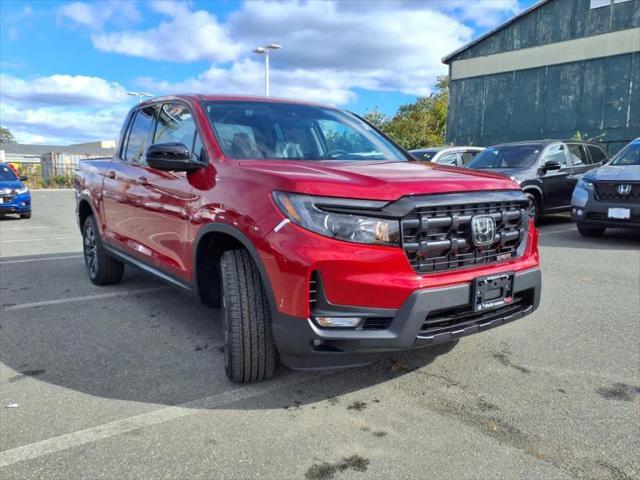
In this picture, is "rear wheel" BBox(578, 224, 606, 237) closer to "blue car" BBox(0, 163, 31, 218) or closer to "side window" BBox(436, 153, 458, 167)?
"side window" BBox(436, 153, 458, 167)

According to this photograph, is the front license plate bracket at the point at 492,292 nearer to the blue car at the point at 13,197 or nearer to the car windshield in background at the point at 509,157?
the car windshield in background at the point at 509,157

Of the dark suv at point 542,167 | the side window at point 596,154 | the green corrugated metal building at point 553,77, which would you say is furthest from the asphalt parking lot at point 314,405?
the green corrugated metal building at point 553,77

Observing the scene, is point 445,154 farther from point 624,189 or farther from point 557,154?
point 624,189

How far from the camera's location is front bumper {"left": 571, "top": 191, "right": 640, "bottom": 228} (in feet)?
24.6

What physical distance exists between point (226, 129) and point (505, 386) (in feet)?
7.75

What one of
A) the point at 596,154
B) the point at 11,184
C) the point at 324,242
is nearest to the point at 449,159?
the point at 596,154

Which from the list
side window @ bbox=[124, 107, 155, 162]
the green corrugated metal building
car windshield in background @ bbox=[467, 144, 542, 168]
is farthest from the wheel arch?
the green corrugated metal building

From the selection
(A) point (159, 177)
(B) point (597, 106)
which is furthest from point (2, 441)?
(B) point (597, 106)

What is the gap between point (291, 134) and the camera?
3.79m

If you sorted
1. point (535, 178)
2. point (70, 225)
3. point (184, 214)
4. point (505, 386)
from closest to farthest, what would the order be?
1. point (505, 386)
2. point (184, 214)
3. point (535, 178)
4. point (70, 225)

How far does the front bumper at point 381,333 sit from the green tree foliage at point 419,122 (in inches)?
1182

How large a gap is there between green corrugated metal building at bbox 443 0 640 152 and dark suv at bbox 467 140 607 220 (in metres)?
11.4

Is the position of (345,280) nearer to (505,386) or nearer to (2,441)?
(505,386)

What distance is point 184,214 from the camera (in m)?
3.49
